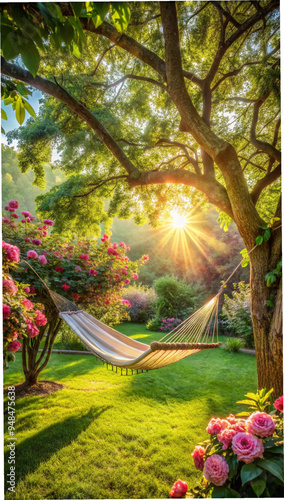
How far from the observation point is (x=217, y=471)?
820 millimetres

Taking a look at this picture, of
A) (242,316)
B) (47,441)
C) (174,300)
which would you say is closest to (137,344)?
(47,441)

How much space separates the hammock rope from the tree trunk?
108mm

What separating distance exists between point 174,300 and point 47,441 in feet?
16.3

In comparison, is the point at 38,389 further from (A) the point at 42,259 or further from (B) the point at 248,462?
(B) the point at 248,462

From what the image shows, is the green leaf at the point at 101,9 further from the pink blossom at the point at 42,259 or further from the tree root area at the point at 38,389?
the tree root area at the point at 38,389

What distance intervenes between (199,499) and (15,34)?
1.42 m

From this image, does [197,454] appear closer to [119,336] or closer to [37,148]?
[119,336]

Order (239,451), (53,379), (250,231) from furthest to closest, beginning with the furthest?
(53,379) < (250,231) < (239,451)

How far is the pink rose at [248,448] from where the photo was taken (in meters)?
0.79

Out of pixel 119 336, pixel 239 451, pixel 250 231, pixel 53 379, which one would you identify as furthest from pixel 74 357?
pixel 239 451

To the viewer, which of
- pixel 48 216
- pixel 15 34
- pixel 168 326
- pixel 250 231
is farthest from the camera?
pixel 168 326

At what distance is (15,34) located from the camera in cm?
60

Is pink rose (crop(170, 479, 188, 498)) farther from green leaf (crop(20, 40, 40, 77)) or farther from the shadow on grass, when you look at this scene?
green leaf (crop(20, 40, 40, 77))

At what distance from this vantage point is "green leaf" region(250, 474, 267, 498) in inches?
29.9
